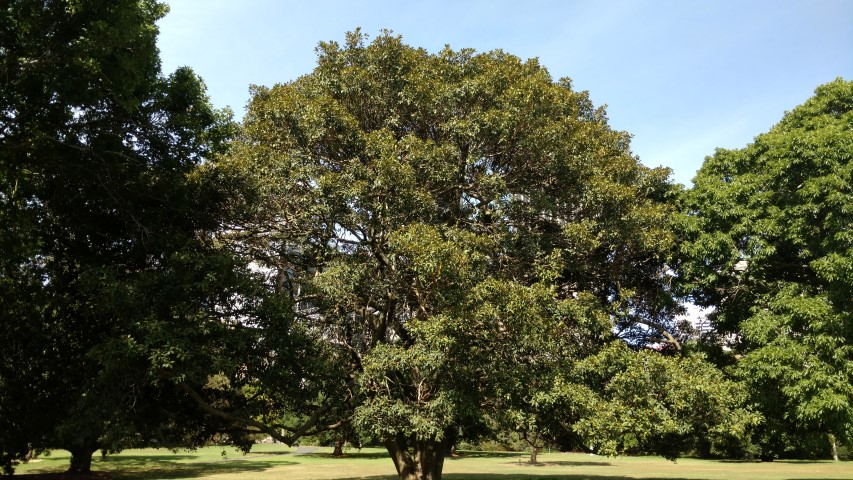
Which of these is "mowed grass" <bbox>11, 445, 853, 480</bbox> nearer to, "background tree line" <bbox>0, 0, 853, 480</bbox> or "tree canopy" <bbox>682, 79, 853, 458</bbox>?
"background tree line" <bbox>0, 0, 853, 480</bbox>

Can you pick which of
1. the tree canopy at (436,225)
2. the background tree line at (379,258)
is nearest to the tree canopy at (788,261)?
the background tree line at (379,258)

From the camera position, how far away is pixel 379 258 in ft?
50.0

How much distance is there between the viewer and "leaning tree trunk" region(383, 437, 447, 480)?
16375 mm

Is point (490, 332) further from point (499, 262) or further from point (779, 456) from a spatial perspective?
point (779, 456)

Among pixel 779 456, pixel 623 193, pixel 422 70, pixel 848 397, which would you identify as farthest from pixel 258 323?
pixel 779 456

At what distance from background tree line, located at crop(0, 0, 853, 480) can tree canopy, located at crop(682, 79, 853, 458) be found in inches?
2.9

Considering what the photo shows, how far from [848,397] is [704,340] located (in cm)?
440

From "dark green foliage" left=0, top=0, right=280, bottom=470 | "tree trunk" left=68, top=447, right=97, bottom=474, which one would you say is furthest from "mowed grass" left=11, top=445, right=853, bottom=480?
"dark green foliage" left=0, top=0, right=280, bottom=470

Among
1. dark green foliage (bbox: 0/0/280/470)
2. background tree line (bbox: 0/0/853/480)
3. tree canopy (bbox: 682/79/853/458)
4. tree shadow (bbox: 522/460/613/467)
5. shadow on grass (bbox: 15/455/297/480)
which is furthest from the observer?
tree shadow (bbox: 522/460/613/467)

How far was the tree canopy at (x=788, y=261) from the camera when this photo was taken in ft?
48.2

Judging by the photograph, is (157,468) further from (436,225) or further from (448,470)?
(436,225)

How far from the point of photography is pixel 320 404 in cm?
1588

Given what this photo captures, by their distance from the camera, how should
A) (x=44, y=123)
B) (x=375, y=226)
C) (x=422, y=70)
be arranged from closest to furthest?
(x=44, y=123), (x=375, y=226), (x=422, y=70)

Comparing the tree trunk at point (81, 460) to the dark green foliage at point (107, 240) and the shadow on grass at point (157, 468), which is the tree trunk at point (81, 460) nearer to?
the shadow on grass at point (157, 468)
